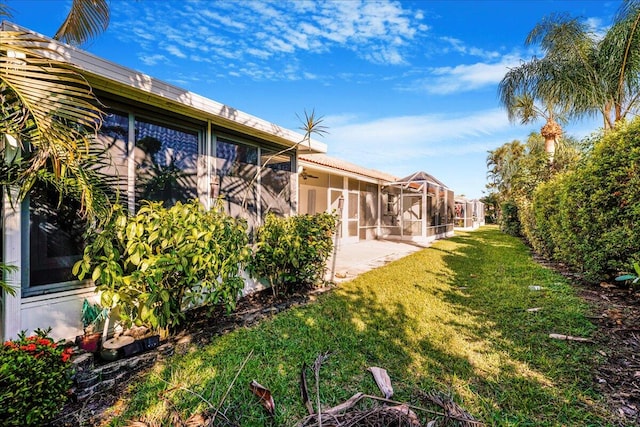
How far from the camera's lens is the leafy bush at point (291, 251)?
5711 mm

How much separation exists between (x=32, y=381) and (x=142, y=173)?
2.77 meters

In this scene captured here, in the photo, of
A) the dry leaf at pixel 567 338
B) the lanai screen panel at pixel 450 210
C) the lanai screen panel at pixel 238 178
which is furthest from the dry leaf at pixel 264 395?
the lanai screen panel at pixel 450 210

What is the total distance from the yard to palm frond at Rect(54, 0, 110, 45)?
5.26 meters

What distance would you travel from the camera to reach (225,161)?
221 inches

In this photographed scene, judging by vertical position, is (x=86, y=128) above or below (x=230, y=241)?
above

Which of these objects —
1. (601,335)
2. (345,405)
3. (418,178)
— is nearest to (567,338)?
(601,335)

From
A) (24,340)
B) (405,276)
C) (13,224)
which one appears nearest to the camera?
(24,340)

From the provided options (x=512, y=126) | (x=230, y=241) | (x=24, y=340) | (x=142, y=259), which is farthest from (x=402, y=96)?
(x=24, y=340)

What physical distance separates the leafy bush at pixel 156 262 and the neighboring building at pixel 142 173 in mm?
378

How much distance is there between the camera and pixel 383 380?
2.98 metres

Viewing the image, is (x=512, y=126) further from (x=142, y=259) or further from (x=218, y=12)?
(x=142, y=259)

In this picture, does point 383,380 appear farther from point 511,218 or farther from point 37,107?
point 511,218

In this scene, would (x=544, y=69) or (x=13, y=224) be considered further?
(x=544, y=69)

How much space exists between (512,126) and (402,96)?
6.64 metres
